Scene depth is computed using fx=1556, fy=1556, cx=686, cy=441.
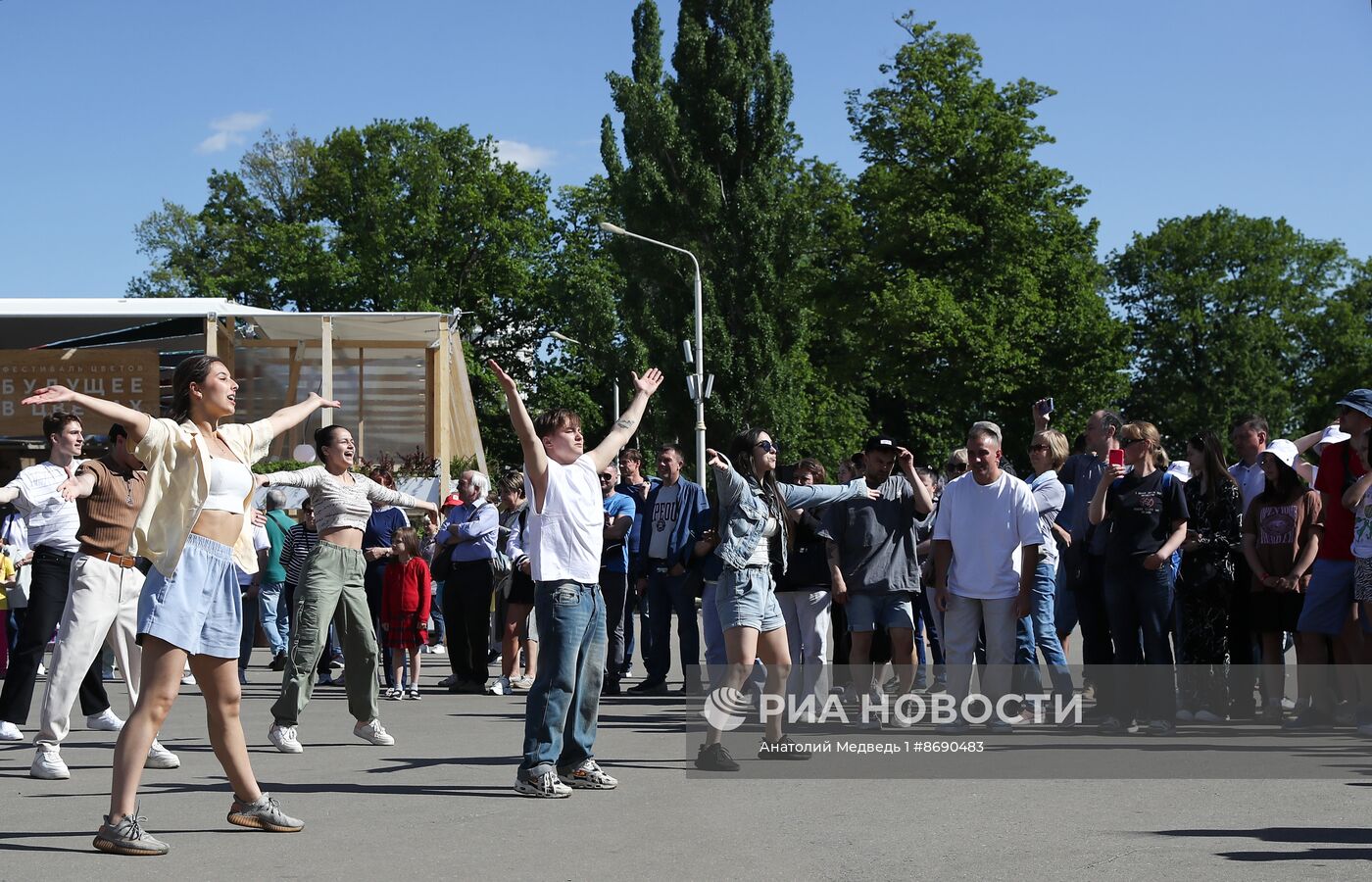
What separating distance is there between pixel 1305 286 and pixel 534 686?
64632 mm

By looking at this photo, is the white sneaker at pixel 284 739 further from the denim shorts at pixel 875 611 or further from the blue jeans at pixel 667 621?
the denim shorts at pixel 875 611

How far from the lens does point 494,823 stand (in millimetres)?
6520

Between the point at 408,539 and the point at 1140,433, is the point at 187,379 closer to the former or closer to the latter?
the point at 1140,433

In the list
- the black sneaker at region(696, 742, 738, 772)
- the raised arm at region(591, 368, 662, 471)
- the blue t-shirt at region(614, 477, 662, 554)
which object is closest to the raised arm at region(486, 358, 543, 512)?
the raised arm at region(591, 368, 662, 471)

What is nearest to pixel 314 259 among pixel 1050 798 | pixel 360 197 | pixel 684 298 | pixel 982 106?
pixel 360 197

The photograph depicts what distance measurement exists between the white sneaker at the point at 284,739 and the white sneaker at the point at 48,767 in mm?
1280

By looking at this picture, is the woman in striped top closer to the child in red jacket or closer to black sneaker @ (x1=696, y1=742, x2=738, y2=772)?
black sneaker @ (x1=696, y1=742, x2=738, y2=772)

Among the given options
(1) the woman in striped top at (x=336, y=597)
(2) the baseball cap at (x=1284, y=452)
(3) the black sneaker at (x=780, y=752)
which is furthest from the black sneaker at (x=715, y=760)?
(2) the baseball cap at (x=1284, y=452)

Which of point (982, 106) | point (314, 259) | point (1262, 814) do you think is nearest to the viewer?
point (1262, 814)

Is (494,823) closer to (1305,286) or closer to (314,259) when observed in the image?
(314,259)

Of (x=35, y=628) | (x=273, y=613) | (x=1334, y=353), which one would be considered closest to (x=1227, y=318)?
(x=1334, y=353)

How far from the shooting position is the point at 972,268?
1735 inches

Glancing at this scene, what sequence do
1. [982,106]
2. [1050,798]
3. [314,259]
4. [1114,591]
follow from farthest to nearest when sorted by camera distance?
[314,259] < [982,106] < [1114,591] < [1050,798]

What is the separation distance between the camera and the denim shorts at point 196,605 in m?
5.94
